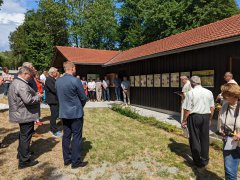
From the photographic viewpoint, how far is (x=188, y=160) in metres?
5.26

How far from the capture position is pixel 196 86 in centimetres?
479

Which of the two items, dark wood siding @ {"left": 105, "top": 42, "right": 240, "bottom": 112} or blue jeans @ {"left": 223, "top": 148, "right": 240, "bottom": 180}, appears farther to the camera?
dark wood siding @ {"left": 105, "top": 42, "right": 240, "bottom": 112}

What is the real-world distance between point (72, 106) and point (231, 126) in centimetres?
290

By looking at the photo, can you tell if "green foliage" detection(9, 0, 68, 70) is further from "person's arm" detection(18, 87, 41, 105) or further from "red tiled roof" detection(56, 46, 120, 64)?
"person's arm" detection(18, 87, 41, 105)

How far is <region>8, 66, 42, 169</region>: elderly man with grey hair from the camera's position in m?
4.56

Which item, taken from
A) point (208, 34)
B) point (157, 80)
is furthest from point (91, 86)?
point (208, 34)

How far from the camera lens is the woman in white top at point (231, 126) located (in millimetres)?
3141

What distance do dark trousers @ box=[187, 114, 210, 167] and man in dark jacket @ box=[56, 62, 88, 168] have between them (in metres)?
2.37

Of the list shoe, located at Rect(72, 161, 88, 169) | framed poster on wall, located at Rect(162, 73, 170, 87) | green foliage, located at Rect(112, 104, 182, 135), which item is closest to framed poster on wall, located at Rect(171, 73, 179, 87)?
framed poster on wall, located at Rect(162, 73, 170, 87)

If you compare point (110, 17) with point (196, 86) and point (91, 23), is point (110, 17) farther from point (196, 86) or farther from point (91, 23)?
point (196, 86)

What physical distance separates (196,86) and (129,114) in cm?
629

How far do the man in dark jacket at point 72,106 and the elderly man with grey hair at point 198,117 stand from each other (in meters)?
2.28

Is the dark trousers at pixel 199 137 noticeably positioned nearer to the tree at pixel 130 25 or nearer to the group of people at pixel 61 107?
the group of people at pixel 61 107

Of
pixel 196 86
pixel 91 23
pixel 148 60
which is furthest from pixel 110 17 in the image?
pixel 196 86
